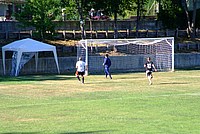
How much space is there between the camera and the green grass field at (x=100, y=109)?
52.7 feet

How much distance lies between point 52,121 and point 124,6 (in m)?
41.7

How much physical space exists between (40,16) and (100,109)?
106 ft

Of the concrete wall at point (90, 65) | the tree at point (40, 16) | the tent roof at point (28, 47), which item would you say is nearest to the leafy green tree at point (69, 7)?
the tree at point (40, 16)

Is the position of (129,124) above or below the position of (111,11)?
below

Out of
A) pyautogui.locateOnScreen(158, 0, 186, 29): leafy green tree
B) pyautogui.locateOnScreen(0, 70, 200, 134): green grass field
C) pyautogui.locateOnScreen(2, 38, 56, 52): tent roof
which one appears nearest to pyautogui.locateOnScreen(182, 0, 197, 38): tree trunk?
pyautogui.locateOnScreen(158, 0, 186, 29): leafy green tree

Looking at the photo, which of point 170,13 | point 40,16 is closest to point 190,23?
point 170,13

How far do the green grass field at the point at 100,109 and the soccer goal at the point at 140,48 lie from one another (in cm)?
1514

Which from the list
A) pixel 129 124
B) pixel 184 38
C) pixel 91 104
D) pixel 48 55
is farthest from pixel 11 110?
pixel 184 38

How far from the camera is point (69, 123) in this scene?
17.1m

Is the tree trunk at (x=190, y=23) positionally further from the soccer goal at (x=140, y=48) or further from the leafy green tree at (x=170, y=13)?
the soccer goal at (x=140, y=48)

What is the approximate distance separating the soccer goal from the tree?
4.56 m

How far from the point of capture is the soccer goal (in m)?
47.2

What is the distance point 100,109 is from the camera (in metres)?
20.8

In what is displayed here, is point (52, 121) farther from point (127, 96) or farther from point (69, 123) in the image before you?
point (127, 96)
